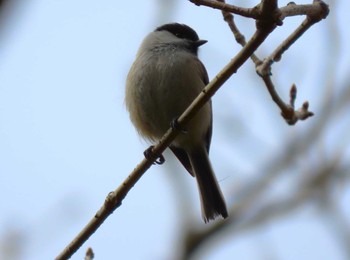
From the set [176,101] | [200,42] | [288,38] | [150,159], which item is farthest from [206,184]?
[288,38]

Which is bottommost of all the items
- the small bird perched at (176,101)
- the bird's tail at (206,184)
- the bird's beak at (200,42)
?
the bird's tail at (206,184)

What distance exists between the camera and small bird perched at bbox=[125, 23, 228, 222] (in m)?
3.72

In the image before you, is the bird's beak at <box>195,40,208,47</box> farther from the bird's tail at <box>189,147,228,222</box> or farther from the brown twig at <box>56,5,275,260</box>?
the brown twig at <box>56,5,275,260</box>

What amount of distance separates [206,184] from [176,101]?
31.0 inches

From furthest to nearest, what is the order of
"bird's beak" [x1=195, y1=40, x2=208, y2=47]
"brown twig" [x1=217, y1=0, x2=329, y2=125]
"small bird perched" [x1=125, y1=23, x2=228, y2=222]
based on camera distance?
1. "bird's beak" [x1=195, y1=40, x2=208, y2=47]
2. "small bird perched" [x1=125, y1=23, x2=228, y2=222]
3. "brown twig" [x1=217, y1=0, x2=329, y2=125]

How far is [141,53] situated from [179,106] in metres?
0.71

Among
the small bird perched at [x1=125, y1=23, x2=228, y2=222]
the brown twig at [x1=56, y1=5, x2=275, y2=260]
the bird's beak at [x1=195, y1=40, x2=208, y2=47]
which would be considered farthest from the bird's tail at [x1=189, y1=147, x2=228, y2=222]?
the brown twig at [x1=56, y1=5, x2=275, y2=260]

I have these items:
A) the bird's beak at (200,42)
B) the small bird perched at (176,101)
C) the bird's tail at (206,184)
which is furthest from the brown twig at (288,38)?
the bird's beak at (200,42)

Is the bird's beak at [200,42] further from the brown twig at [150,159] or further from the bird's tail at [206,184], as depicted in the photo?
the brown twig at [150,159]

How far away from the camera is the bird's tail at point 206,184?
3.75m

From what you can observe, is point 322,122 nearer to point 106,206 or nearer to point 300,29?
point 300,29

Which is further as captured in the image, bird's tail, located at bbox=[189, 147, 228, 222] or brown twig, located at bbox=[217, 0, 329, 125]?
bird's tail, located at bbox=[189, 147, 228, 222]

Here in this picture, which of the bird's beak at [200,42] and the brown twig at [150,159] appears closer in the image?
the brown twig at [150,159]

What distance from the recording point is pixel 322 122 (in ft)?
11.0
